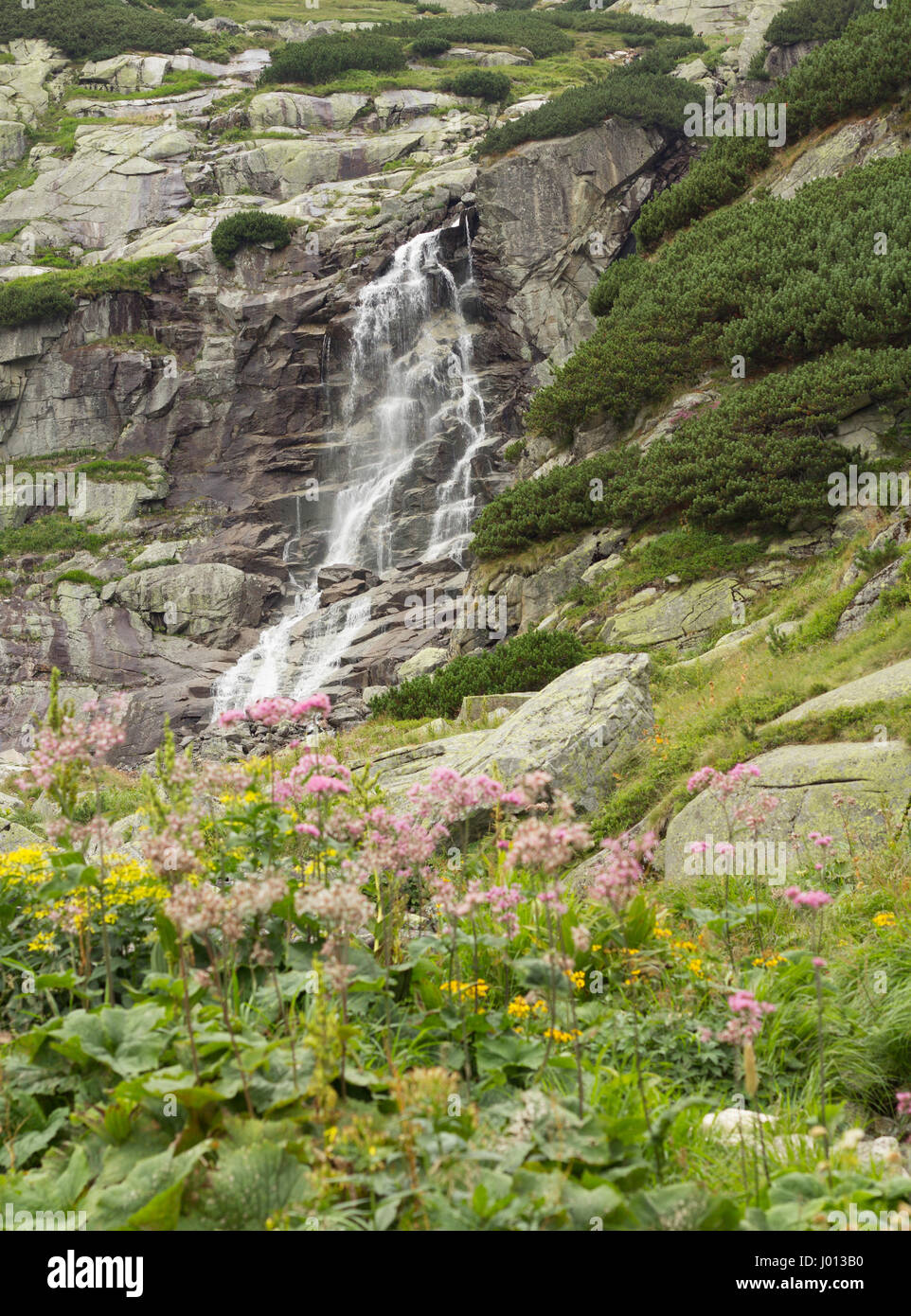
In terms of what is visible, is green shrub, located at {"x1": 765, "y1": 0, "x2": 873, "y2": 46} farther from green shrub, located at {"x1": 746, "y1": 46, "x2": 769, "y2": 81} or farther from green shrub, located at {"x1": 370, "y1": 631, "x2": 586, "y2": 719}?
green shrub, located at {"x1": 370, "y1": 631, "x2": 586, "y2": 719}

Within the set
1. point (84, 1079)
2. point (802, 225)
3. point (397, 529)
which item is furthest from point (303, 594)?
point (84, 1079)

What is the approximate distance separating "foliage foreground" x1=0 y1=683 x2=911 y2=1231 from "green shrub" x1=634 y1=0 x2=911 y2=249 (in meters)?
27.6

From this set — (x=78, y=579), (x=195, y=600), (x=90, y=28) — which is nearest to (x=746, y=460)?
(x=195, y=600)

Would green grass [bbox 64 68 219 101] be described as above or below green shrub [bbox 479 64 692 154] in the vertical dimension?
above

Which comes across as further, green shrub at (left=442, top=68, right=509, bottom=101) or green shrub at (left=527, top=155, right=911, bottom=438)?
green shrub at (left=442, top=68, right=509, bottom=101)

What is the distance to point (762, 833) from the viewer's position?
6906 millimetres

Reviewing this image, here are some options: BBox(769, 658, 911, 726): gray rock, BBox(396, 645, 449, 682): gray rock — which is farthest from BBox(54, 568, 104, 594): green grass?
BBox(769, 658, 911, 726): gray rock

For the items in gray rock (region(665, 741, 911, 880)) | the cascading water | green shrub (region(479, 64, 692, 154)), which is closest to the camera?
gray rock (region(665, 741, 911, 880))

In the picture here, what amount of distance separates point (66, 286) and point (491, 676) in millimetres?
40073

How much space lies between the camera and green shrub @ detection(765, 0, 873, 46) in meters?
40.7

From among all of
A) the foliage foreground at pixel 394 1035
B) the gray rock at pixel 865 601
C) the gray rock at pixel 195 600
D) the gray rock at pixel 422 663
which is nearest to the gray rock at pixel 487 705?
the gray rock at pixel 865 601

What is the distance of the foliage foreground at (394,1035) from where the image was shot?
8.49 feet

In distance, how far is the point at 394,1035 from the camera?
3.81 meters

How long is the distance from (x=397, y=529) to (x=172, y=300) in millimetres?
20104
